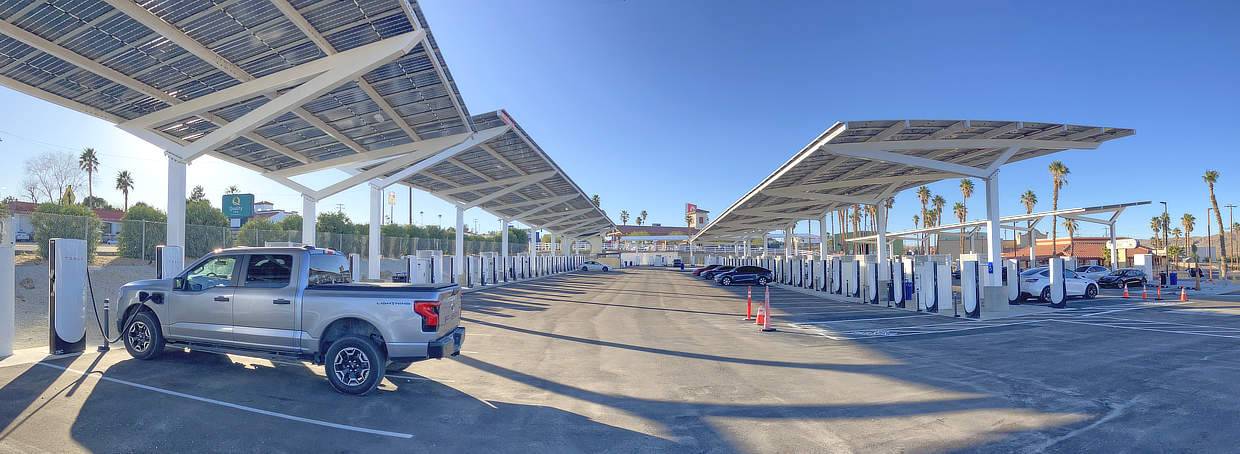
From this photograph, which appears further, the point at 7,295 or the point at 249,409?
the point at 7,295

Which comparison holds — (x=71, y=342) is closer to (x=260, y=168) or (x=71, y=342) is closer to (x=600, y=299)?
(x=260, y=168)

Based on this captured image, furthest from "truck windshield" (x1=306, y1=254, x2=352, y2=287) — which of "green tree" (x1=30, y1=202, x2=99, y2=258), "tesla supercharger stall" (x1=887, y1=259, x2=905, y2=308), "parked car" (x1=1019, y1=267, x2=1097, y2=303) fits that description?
"parked car" (x1=1019, y1=267, x2=1097, y2=303)

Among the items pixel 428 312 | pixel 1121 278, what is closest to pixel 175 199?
pixel 428 312

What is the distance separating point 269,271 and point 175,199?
824 cm

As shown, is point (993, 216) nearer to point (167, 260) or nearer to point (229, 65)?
point (229, 65)

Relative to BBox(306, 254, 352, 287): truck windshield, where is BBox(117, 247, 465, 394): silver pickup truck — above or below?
below

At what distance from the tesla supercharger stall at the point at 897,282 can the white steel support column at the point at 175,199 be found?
21.2 meters

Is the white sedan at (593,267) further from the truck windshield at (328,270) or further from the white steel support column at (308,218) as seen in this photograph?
the truck windshield at (328,270)

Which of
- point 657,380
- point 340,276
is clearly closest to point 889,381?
point 657,380

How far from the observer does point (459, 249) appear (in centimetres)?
3228

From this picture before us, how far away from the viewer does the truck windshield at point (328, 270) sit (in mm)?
7629

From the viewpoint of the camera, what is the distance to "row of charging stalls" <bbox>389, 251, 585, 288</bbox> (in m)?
23.9

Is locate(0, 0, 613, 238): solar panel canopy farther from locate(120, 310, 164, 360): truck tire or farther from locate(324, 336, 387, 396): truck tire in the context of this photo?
locate(324, 336, 387, 396): truck tire

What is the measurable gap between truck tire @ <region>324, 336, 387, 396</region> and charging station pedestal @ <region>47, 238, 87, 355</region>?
207 inches
